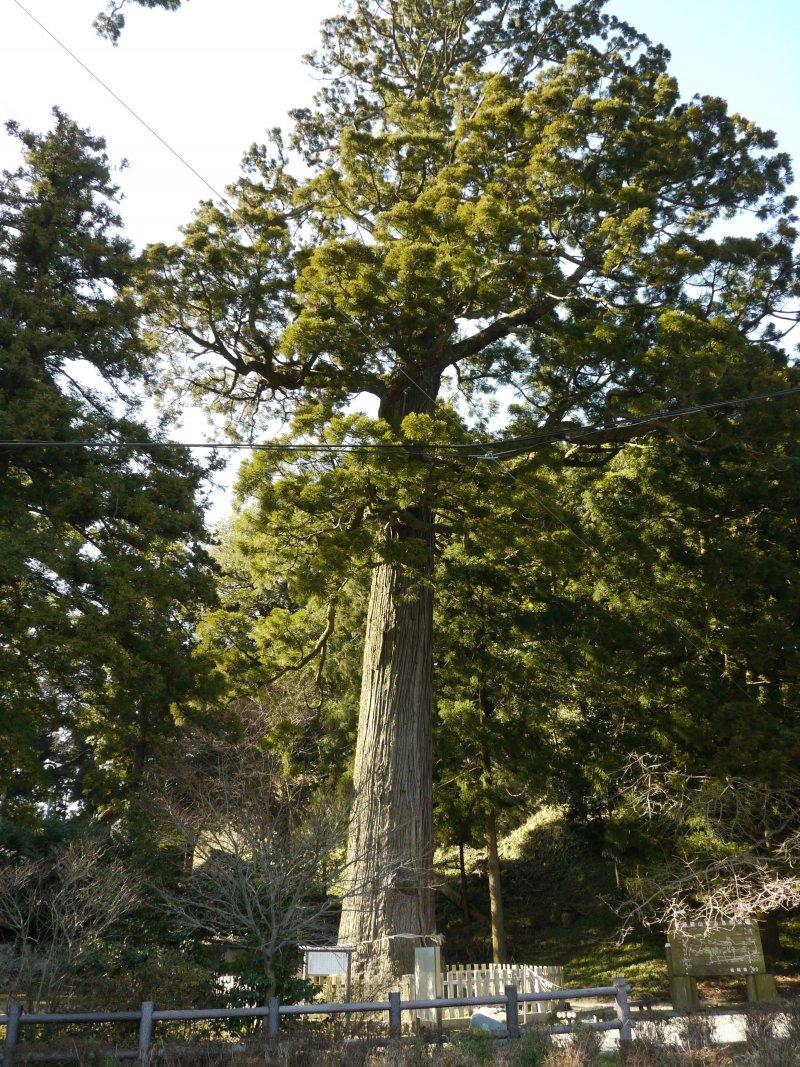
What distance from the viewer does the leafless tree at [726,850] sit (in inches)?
391

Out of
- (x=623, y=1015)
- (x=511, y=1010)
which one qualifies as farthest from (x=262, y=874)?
(x=623, y=1015)

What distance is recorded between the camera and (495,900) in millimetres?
17078

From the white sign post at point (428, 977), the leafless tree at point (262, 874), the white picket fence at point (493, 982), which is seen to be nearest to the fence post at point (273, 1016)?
the leafless tree at point (262, 874)

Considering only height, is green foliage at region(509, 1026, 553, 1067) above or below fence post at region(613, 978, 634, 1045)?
below

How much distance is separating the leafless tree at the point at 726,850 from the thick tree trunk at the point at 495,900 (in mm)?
4526

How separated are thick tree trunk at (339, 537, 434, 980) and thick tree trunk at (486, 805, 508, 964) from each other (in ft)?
22.2

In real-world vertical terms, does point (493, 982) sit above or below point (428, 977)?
below

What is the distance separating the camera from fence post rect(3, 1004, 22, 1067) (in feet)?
21.5

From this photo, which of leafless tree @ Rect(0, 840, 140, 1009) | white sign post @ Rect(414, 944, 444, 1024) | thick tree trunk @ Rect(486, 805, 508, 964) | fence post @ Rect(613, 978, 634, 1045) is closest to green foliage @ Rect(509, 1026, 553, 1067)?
fence post @ Rect(613, 978, 634, 1045)

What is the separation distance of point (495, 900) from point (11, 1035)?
12.0 m

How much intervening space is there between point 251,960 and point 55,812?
13.7 m

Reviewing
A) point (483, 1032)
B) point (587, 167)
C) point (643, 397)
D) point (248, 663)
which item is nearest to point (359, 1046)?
point (483, 1032)

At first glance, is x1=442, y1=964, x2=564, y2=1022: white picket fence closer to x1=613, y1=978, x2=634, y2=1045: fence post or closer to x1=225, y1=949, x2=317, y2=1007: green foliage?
x1=225, y1=949, x2=317, y2=1007: green foliage

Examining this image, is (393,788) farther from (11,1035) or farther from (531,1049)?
(11,1035)
